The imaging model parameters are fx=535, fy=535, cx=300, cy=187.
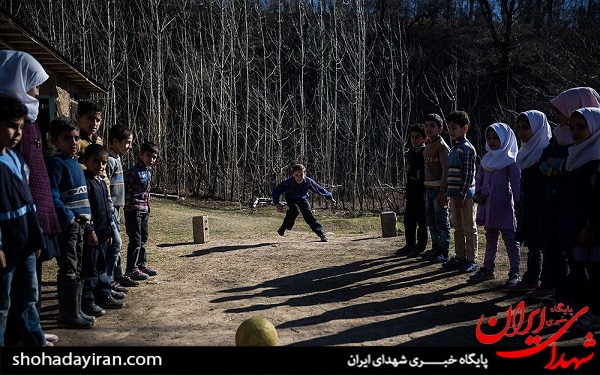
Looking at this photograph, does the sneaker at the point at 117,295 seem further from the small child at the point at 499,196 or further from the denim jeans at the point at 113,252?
the small child at the point at 499,196

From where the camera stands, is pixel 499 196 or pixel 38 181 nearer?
pixel 38 181

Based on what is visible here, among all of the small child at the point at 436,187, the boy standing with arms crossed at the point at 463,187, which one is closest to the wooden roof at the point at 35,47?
the small child at the point at 436,187

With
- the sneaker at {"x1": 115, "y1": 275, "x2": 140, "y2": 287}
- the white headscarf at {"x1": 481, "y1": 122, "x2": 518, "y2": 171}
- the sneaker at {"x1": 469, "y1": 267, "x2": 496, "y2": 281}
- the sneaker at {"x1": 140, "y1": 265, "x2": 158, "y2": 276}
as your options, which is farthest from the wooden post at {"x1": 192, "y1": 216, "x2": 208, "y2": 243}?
the white headscarf at {"x1": 481, "y1": 122, "x2": 518, "y2": 171}

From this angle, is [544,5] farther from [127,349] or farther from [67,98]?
[127,349]

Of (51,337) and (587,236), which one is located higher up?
(587,236)

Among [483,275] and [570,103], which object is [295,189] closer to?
[483,275]

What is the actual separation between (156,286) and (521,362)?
13.0 ft

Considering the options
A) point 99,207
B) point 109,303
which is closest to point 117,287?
point 109,303

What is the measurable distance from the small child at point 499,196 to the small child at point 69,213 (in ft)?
13.0

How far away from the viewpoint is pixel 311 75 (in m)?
31.6

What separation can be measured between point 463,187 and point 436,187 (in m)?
0.57

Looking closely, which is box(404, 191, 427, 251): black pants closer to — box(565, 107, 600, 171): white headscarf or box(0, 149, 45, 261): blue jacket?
box(565, 107, 600, 171): white headscarf

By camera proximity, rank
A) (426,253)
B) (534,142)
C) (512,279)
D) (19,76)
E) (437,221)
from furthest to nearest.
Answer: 1. (426,253)
2. (437,221)
3. (512,279)
4. (534,142)
5. (19,76)

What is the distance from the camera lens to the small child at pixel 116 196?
17.8 ft
